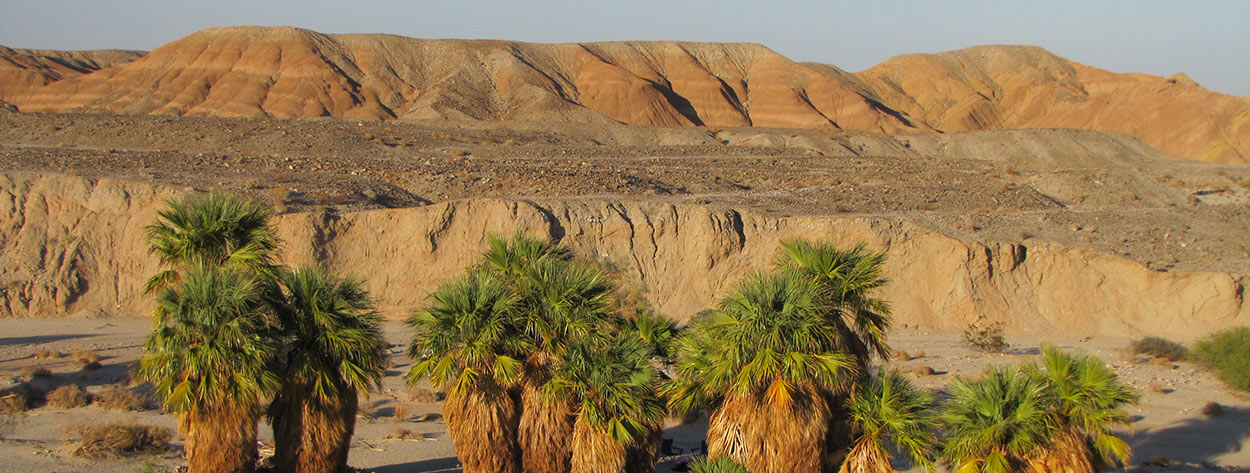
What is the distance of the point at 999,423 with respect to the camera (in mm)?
11273

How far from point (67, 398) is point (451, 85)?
213 ft

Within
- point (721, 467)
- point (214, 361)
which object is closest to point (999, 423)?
point (721, 467)

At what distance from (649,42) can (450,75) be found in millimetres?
28716

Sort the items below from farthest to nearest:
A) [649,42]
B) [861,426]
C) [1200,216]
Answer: [649,42] → [1200,216] → [861,426]

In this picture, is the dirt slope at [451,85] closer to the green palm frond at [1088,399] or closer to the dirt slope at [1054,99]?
the dirt slope at [1054,99]

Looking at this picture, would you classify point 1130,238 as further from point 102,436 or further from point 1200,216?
point 102,436

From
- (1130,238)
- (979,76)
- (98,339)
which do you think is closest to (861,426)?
(98,339)

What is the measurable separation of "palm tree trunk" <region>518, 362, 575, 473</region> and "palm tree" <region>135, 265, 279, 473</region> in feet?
9.91

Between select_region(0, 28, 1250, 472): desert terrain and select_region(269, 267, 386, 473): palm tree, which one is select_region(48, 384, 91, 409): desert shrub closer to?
select_region(0, 28, 1250, 472): desert terrain

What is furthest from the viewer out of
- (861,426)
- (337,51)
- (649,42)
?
(649,42)

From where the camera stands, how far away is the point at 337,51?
9075cm

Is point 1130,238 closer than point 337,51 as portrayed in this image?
Yes

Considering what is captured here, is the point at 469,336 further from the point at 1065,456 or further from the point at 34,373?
the point at 34,373

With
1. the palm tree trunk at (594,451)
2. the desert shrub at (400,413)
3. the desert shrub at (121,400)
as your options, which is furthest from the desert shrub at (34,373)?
the palm tree trunk at (594,451)
